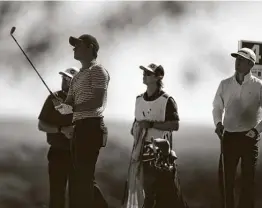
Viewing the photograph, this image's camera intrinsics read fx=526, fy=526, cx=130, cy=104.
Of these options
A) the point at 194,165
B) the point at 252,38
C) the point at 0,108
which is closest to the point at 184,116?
the point at 194,165

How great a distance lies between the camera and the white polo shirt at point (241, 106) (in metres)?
3.21

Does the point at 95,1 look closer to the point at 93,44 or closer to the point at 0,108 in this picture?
the point at 93,44

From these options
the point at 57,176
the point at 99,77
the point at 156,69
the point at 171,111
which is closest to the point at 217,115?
the point at 171,111

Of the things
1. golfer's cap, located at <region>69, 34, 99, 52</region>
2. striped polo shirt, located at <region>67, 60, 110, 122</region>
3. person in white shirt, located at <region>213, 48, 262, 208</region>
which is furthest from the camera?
person in white shirt, located at <region>213, 48, 262, 208</region>

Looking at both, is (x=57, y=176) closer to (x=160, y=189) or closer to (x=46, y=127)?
(x=46, y=127)

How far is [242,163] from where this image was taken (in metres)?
3.23

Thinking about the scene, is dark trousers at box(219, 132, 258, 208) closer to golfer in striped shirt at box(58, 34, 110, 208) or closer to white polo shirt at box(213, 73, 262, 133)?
white polo shirt at box(213, 73, 262, 133)

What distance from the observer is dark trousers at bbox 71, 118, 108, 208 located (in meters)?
2.84

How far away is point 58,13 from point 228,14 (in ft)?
3.46

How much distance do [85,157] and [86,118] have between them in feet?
0.71

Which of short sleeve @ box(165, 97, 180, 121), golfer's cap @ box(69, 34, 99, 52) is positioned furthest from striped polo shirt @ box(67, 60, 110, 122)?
short sleeve @ box(165, 97, 180, 121)

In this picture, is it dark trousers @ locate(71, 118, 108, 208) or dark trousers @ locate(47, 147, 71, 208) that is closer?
dark trousers @ locate(71, 118, 108, 208)

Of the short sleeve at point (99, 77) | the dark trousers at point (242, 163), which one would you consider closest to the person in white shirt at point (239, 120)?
the dark trousers at point (242, 163)

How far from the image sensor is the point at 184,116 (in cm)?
315
